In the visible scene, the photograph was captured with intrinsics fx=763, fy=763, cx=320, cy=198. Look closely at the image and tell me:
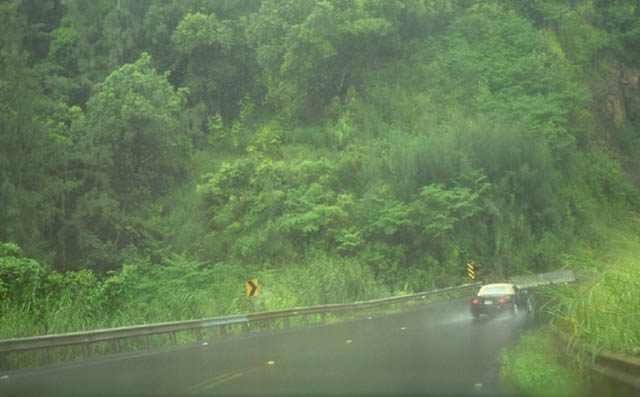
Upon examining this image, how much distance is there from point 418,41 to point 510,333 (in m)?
49.5

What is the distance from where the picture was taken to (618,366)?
11.3 meters

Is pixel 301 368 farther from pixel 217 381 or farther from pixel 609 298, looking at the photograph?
pixel 609 298

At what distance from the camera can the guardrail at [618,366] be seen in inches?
415

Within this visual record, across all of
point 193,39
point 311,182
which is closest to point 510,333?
point 311,182

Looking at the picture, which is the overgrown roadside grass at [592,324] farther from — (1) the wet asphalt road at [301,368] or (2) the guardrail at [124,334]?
(2) the guardrail at [124,334]

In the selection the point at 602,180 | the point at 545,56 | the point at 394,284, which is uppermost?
the point at 545,56

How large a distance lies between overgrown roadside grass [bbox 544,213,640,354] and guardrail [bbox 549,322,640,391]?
0.18 meters

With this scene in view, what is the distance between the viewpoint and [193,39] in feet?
201

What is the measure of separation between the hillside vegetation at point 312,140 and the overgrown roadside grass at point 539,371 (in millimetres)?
17448

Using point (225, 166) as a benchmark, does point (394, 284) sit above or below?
below

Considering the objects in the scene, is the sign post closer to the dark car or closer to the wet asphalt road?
the dark car

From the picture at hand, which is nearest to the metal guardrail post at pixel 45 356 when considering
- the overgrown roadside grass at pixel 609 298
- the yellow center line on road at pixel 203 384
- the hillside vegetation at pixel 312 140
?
the yellow center line on road at pixel 203 384

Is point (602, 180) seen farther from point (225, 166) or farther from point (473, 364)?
point (473, 364)

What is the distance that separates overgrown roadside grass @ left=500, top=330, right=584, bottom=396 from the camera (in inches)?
419
